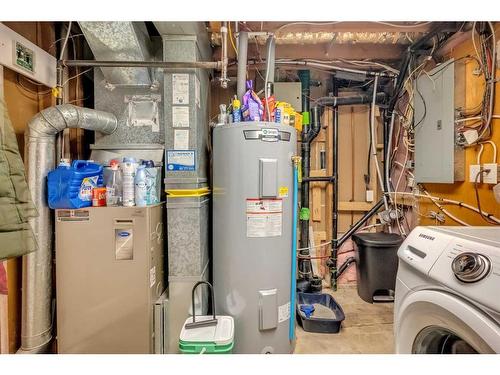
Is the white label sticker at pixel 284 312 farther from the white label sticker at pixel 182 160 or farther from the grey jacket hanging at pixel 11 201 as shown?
the grey jacket hanging at pixel 11 201

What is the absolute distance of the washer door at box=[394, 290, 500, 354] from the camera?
56 centimetres

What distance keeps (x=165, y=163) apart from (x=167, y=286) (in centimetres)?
81

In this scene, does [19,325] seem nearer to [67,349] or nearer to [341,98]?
[67,349]

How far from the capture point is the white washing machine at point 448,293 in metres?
0.57

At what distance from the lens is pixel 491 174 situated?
1.40 metres

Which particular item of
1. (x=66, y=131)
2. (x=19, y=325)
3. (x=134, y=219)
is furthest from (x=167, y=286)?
(x=66, y=131)

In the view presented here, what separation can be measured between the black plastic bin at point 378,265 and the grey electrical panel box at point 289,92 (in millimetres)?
1398

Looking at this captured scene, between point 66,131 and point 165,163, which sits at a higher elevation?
point 66,131

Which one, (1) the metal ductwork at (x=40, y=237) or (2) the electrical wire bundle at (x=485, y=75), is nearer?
(1) the metal ductwork at (x=40, y=237)

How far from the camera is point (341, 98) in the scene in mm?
2229

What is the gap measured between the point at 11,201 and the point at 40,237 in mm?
500

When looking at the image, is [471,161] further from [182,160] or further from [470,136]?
[182,160]

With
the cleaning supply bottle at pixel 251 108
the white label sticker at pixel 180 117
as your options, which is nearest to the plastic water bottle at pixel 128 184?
the white label sticker at pixel 180 117
